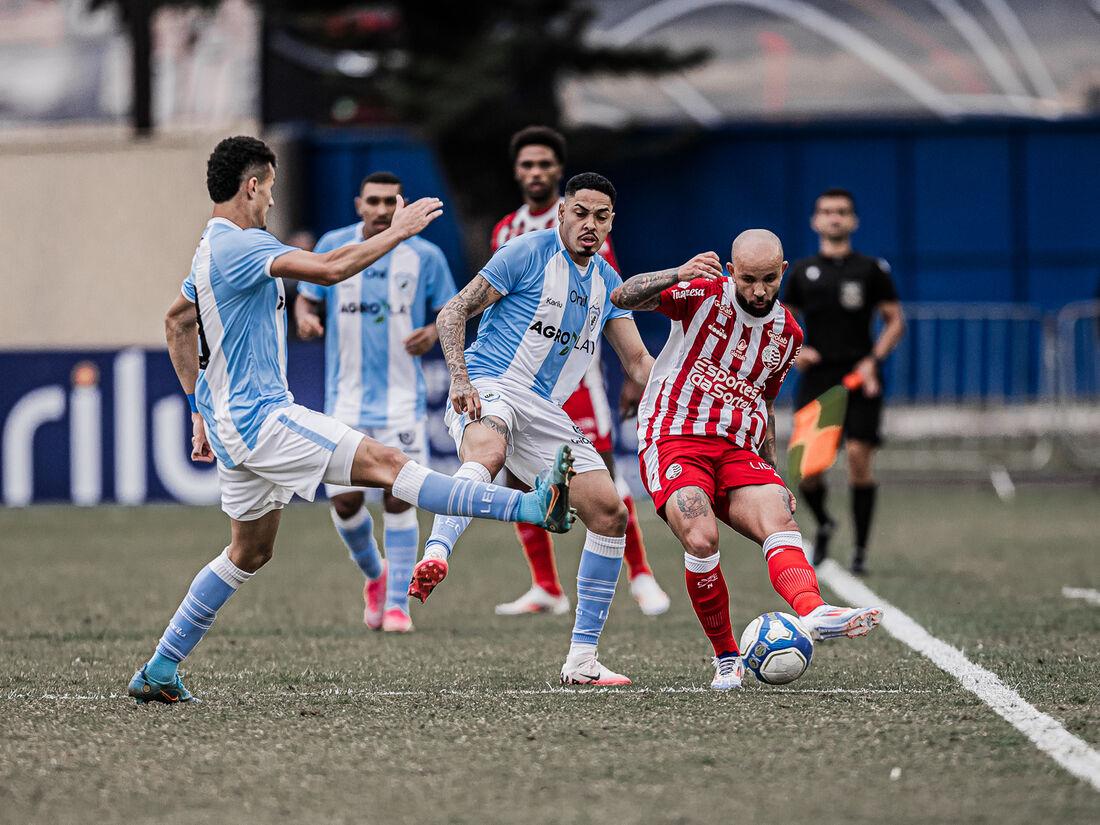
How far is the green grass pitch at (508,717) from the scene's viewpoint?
388 cm

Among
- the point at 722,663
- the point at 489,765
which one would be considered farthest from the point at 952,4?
the point at 489,765

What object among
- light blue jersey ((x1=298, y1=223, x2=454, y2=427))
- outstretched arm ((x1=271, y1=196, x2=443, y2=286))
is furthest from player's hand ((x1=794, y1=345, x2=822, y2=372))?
outstretched arm ((x1=271, y1=196, x2=443, y2=286))

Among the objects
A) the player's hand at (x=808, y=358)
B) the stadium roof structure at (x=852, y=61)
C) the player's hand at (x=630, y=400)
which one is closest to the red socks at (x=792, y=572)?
the player's hand at (x=630, y=400)

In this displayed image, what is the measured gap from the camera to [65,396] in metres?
14.4

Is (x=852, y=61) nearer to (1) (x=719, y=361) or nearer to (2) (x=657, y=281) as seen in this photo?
(1) (x=719, y=361)

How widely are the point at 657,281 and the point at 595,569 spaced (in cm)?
109

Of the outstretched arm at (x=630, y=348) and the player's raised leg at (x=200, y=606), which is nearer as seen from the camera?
the player's raised leg at (x=200, y=606)

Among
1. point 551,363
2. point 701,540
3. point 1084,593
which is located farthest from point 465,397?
point 1084,593

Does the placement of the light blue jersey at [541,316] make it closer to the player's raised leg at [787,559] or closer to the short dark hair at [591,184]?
the short dark hair at [591,184]

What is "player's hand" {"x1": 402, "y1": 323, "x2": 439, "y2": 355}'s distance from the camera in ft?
25.0

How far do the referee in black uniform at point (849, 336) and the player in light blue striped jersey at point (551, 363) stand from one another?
13.1 ft

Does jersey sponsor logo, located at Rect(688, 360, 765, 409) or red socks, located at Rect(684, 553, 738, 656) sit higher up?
jersey sponsor logo, located at Rect(688, 360, 765, 409)

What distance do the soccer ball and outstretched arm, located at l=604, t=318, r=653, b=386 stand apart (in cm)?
123

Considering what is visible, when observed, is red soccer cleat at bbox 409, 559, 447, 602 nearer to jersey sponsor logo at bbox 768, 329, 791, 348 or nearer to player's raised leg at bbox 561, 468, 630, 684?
player's raised leg at bbox 561, 468, 630, 684
